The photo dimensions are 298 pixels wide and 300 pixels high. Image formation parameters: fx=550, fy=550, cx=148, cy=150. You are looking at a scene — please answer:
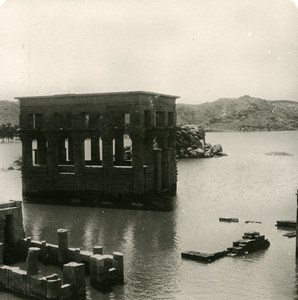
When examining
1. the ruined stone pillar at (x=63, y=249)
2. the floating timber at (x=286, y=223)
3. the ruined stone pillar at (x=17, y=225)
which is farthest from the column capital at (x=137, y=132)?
the ruined stone pillar at (x=63, y=249)

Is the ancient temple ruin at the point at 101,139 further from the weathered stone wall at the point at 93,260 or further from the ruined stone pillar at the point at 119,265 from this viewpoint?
the ruined stone pillar at the point at 119,265

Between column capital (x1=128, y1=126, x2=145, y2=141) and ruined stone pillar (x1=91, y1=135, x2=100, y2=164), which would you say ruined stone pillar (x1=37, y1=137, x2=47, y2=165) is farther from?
column capital (x1=128, y1=126, x2=145, y2=141)

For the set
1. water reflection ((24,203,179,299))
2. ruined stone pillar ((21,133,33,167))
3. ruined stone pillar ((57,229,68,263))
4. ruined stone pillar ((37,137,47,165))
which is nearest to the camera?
water reflection ((24,203,179,299))

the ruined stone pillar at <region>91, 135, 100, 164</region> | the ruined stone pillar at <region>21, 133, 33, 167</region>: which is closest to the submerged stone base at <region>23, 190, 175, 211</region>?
the ruined stone pillar at <region>21, 133, 33, 167</region>

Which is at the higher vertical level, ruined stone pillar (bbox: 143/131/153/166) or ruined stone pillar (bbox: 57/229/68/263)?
ruined stone pillar (bbox: 143/131/153/166)

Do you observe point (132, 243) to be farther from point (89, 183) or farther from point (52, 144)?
point (52, 144)

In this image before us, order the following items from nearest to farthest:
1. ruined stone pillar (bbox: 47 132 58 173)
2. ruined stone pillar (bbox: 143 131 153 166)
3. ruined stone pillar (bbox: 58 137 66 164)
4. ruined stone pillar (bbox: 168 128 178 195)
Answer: ruined stone pillar (bbox: 143 131 153 166), ruined stone pillar (bbox: 47 132 58 173), ruined stone pillar (bbox: 168 128 178 195), ruined stone pillar (bbox: 58 137 66 164)

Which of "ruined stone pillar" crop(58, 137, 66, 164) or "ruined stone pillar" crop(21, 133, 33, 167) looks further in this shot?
"ruined stone pillar" crop(58, 137, 66, 164)
